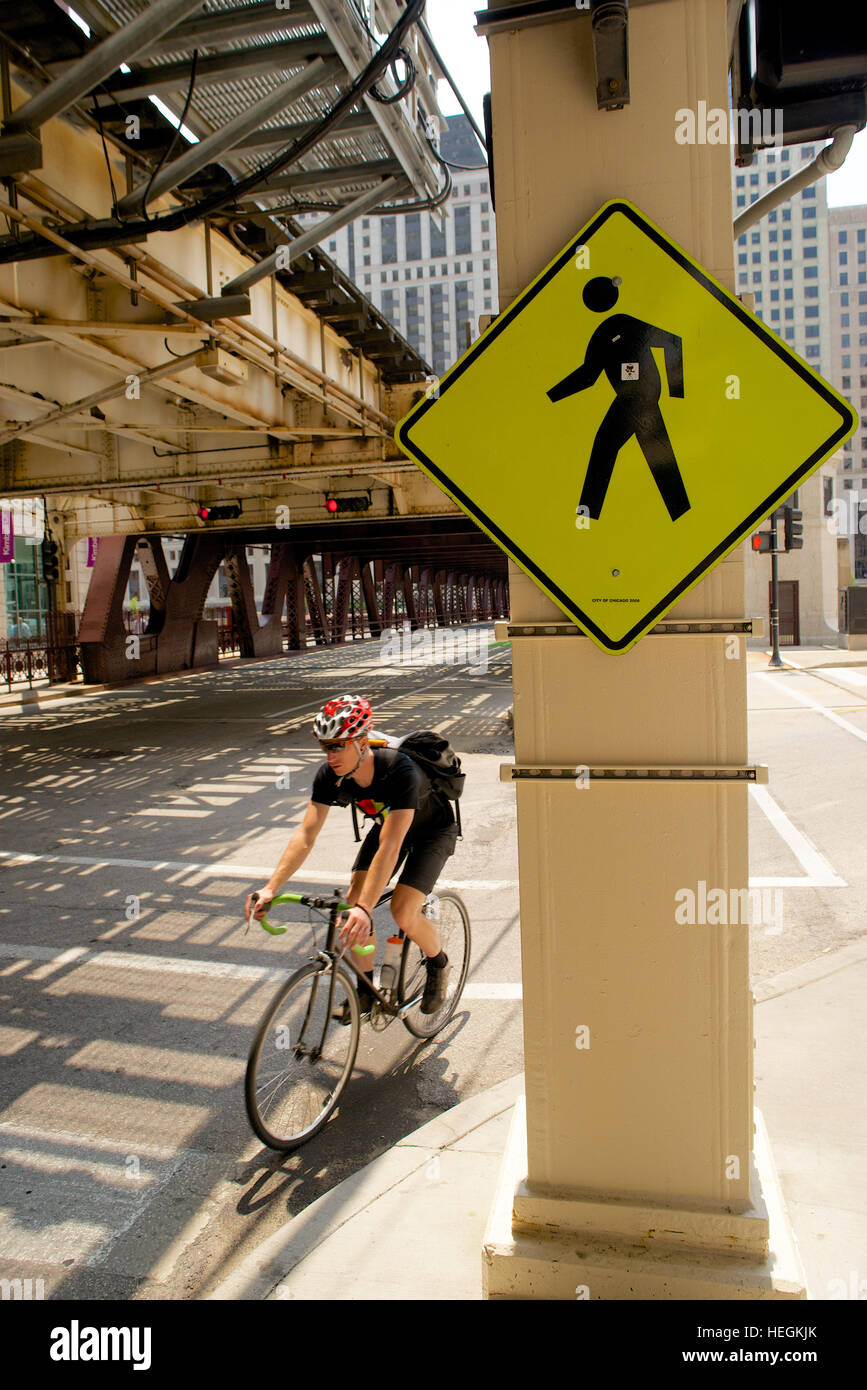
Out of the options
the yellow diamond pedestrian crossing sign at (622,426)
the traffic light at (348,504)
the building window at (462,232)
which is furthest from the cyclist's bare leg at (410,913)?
the building window at (462,232)

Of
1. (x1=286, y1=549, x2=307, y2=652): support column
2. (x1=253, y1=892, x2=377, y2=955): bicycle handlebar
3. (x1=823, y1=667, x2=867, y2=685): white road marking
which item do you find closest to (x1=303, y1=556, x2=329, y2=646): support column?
(x1=286, y1=549, x2=307, y2=652): support column

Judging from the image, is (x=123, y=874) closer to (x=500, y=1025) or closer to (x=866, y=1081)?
(x=500, y=1025)

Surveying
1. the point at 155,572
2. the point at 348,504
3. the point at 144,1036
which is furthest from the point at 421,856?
the point at 155,572

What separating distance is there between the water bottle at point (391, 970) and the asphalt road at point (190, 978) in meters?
0.43

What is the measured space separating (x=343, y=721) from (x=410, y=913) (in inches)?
42.0

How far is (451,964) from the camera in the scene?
5574 mm

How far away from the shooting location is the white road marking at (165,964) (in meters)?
5.52

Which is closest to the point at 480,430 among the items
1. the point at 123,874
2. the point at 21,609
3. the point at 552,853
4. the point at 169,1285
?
the point at 552,853

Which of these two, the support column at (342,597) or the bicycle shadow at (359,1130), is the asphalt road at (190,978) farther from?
the support column at (342,597)

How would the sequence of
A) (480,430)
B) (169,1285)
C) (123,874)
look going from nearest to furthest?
(480,430) < (169,1285) < (123,874)

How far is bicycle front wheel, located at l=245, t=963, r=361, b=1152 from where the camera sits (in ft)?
12.7

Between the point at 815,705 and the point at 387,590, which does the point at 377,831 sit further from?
the point at 387,590

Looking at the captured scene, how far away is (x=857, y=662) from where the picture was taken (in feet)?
80.6

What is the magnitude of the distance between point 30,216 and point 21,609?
5555 cm
